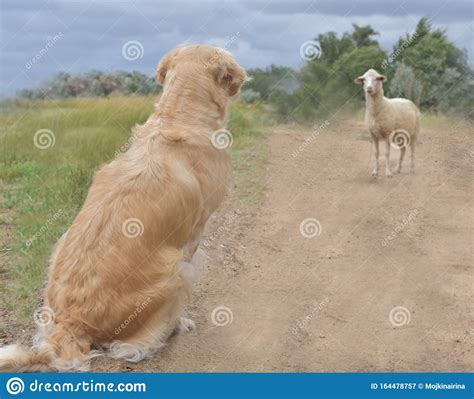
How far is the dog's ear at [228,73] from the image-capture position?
Answer: 6805 mm

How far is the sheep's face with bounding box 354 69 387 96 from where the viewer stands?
43.2 feet

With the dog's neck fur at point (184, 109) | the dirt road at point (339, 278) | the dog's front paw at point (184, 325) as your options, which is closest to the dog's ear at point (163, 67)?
the dog's neck fur at point (184, 109)

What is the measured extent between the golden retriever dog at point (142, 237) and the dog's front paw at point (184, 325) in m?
0.38

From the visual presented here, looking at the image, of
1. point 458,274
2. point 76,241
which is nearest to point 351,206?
point 458,274

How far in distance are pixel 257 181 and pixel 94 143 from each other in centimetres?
298

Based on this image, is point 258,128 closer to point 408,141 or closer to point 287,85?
point 287,85

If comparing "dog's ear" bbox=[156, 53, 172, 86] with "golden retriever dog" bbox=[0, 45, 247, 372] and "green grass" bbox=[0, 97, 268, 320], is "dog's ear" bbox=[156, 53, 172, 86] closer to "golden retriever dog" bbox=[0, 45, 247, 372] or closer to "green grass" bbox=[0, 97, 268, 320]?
"golden retriever dog" bbox=[0, 45, 247, 372]

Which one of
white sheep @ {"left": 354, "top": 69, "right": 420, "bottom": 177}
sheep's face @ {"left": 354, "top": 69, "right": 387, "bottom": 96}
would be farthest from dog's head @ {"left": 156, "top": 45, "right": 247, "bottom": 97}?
white sheep @ {"left": 354, "top": 69, "right": 420, "bottom": 177}

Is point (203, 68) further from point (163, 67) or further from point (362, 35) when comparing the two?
point (362, 35)

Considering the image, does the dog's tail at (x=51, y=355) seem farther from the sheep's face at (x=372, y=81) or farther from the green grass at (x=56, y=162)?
the sheep's face at (x=372, y=81)

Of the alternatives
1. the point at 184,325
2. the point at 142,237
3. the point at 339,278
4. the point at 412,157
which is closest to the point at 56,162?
the point at 339,278

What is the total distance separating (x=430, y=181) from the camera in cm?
1291

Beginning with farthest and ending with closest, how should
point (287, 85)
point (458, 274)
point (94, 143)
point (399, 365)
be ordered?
1. point (287, 85)
2. point (94, 143)
3. point (458, 274)
4. point (399, 365)

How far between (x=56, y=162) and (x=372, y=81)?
232 inches
